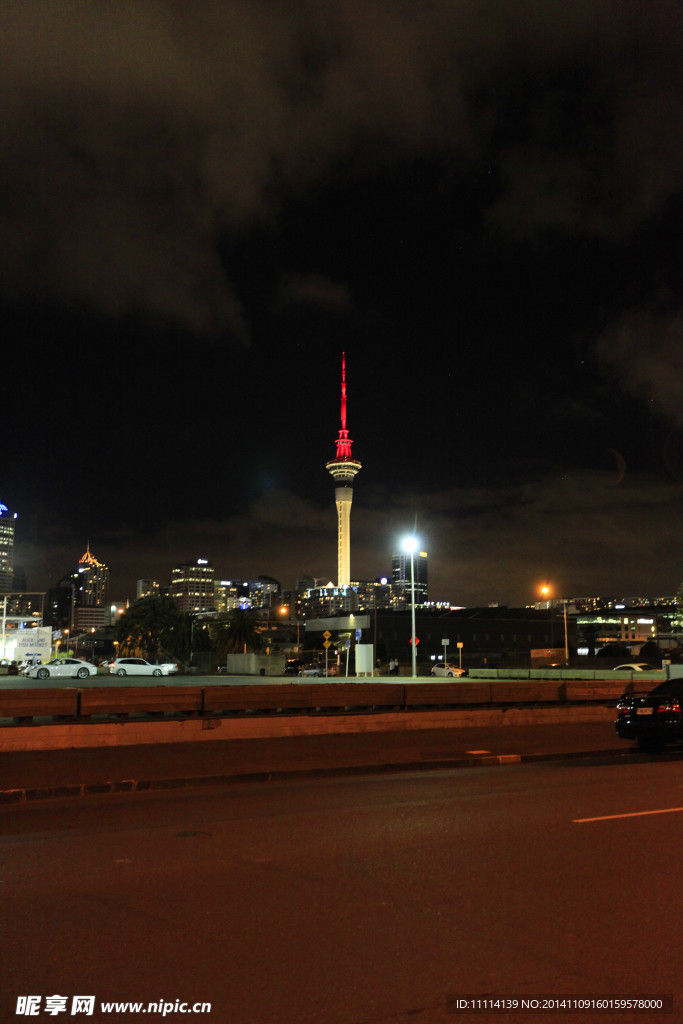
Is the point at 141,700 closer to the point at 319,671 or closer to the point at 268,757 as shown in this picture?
the point at 268,757

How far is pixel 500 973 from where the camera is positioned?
500 cm

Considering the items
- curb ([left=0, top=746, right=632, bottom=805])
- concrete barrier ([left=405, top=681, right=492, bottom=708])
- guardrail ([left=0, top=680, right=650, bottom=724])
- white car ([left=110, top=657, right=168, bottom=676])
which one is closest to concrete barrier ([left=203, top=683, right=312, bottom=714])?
guardrail ([left=0, top=680, right=650, bottom=724])

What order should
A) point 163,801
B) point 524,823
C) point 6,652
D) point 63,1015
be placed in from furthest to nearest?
point 6,652 < point 163,801 < point 524,823 < point 63,1015

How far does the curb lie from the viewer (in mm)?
12135

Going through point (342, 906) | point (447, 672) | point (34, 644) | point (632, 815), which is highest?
point (34, 644)

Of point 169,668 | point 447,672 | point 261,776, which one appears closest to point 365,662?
point 447,672

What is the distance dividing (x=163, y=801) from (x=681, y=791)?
7.72m

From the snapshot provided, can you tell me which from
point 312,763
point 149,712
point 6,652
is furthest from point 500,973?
point 6,652

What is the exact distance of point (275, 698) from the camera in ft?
83.5

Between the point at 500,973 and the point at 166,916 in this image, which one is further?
the point at 166,916

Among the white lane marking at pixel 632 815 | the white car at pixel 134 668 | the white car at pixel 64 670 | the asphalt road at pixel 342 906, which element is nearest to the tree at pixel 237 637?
the white car at pixel 134 668

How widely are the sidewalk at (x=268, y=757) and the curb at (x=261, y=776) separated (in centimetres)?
2

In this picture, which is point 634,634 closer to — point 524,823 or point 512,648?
point 512,648

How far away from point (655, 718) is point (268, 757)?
8.56 meters
